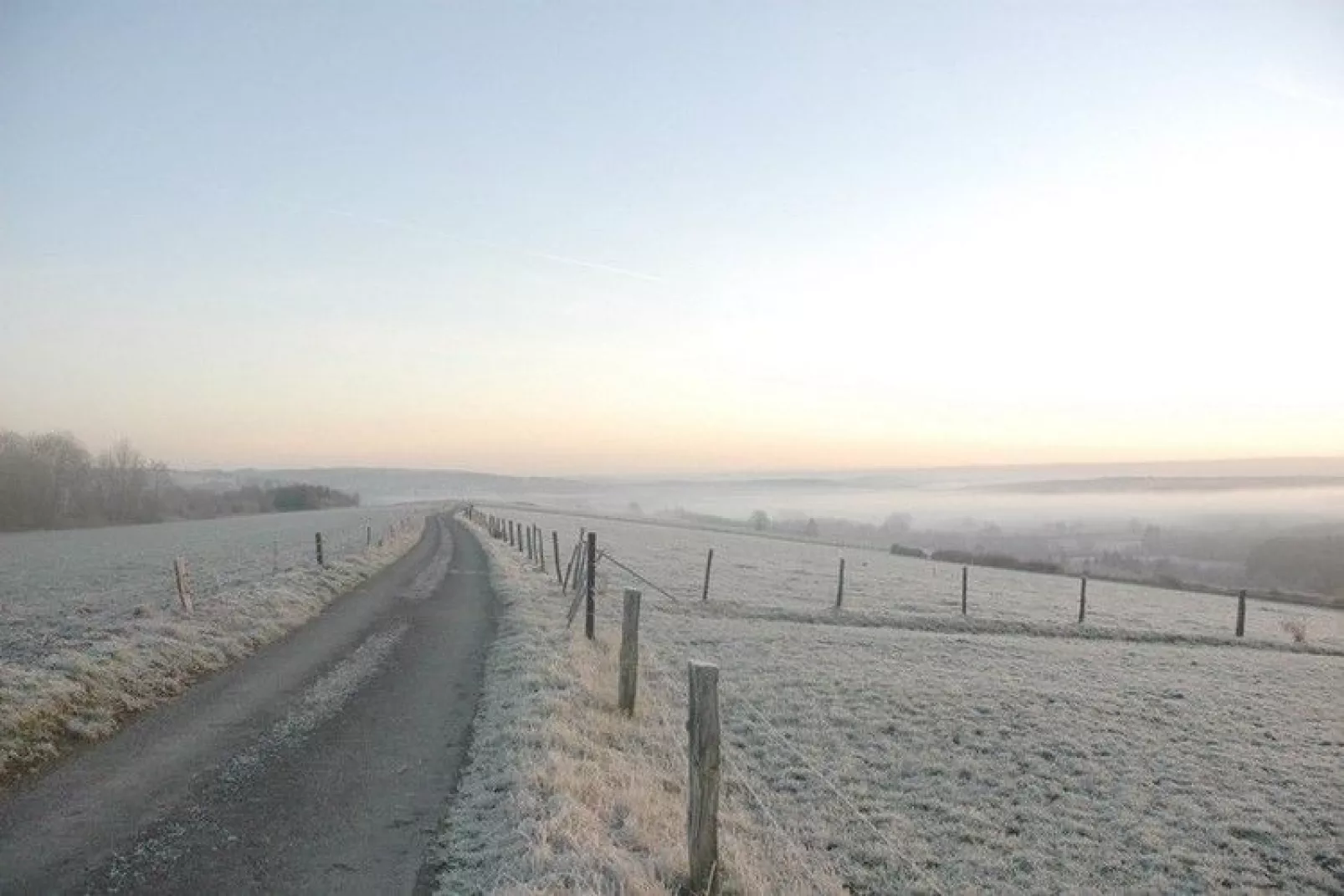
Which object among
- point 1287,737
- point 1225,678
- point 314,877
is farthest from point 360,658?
point 1225,678

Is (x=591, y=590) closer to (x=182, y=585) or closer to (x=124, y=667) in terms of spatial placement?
(x=124, y=667)

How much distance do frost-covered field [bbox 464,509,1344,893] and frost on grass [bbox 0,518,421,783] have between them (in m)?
6.26

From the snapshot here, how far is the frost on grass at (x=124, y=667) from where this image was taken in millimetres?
9414

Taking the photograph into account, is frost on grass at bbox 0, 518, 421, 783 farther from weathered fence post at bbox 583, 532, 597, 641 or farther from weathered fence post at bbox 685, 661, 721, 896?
weathered fence post at bbox 685, 661, 721, 896

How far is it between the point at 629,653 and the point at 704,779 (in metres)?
5.59

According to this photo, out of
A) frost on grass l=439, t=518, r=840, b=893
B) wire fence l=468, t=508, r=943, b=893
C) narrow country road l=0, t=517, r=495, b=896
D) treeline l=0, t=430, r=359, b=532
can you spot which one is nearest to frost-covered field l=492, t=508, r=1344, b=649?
wire fence l=468, t=508, r=943, b=893

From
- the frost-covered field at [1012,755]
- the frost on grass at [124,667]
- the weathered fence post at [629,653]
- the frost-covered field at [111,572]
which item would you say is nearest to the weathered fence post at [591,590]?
Result: the frost-covered field at [1012,755]

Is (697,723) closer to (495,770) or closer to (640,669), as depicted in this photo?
(495,770)

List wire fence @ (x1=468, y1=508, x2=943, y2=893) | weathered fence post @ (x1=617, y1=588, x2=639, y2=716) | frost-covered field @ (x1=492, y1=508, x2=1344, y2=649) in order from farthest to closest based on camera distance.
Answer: frost-covered field @ (x1=492, y1=508, x2=1344, y2=649), weathered fence post @ (x1=617, y1=588, x2=639, y2=716), wire fence @ (x1=468, y1=508, x2=943, y2=893)

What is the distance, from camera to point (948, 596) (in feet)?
115

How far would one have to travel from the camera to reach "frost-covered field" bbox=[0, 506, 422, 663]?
58.1ft

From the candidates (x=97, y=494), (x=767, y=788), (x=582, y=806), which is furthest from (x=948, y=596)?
(x=97, y=494)

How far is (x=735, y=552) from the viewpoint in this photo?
58.1m

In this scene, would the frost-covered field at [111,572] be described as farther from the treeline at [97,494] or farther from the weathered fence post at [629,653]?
the treeline at [97,494]
